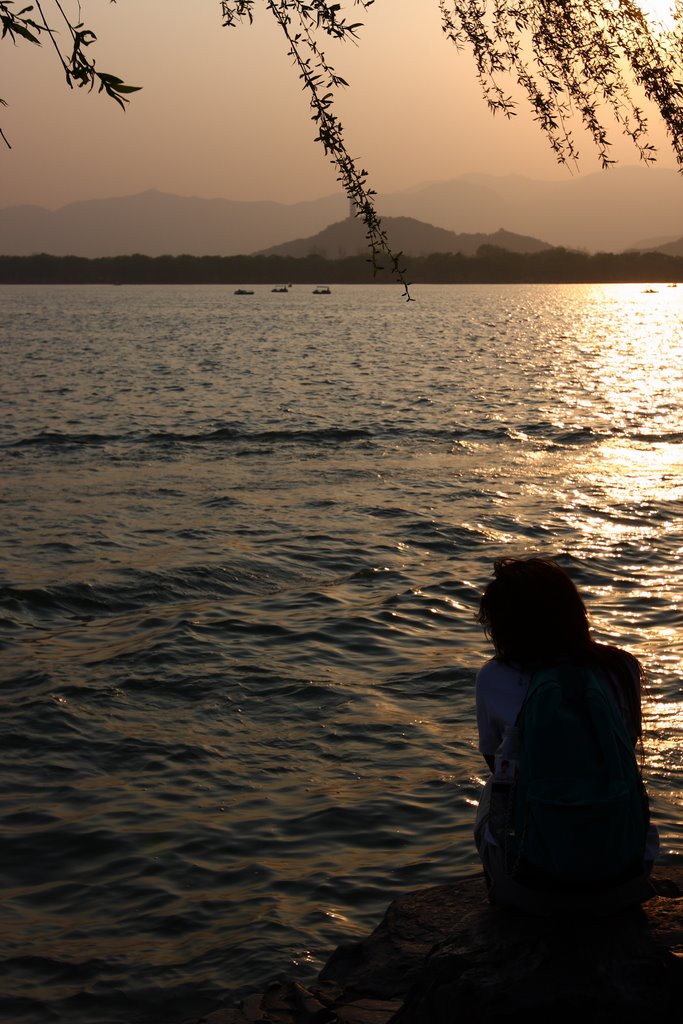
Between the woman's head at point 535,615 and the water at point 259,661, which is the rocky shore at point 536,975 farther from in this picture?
the water at point 259,661

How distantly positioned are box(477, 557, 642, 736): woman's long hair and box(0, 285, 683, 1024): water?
2.71m

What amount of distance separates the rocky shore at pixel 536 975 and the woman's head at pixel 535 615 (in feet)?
3.24

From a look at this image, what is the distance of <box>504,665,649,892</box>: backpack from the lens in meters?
4.09

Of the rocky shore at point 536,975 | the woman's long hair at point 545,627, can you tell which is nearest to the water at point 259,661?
the rocky shore at point 536,975

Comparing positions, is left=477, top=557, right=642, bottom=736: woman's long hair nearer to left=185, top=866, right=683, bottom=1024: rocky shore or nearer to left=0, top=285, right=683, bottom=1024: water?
left=185, top=866, right=683, bottom=1024: rocky shore

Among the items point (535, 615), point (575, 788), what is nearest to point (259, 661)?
point (535, 615)

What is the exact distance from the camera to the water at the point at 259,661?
6.73 metres

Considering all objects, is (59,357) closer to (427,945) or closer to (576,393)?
(576,393)

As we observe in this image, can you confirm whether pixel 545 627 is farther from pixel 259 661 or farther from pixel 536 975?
pixel 259 661

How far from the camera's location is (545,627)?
4.29 m

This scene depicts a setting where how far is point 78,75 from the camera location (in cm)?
493

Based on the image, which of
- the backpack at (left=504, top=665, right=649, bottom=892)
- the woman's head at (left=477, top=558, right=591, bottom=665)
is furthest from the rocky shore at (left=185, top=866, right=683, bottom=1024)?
the woman's head at (left=477, top=558, right=591, bottom=665)

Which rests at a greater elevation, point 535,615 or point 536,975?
point 535,615

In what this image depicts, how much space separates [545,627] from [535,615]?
6 cm
